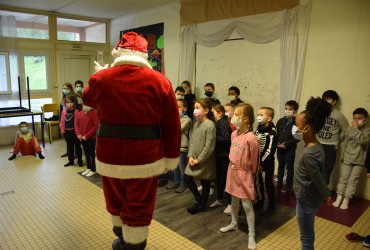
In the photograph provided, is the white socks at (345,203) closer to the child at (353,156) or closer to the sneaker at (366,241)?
the child at (353,156)

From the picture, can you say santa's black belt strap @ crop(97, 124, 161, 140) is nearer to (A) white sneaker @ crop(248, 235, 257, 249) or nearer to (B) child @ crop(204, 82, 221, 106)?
(A) white sneaker @ crop(248, 235, 257, 249)

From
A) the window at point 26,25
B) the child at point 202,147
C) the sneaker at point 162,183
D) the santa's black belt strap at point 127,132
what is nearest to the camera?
the santa's black belt strap at point 127,132

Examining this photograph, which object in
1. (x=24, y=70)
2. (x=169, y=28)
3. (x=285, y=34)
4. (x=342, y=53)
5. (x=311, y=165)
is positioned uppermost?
(x=169, y=28)

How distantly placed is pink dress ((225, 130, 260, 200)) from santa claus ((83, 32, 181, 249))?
0.84m

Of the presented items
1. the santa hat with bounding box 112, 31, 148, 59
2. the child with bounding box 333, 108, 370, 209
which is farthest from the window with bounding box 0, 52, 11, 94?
the child with bounding box 333, 108, 370, 209

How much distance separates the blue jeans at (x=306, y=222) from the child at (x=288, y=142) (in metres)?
1.78

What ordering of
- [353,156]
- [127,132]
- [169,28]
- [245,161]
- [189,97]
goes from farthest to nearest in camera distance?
[169,28] < [189,97] < [353,156] < [245,161] < [127,132]

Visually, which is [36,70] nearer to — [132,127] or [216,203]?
[216,203]

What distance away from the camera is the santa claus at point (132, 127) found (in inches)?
67.4

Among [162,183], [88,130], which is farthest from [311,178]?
[88,130]

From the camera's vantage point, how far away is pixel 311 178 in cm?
179

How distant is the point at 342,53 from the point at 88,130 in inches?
141

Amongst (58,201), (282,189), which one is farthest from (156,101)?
(282,189)

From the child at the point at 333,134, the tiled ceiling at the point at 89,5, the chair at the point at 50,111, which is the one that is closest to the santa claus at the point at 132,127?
the child at the point at 333,134
